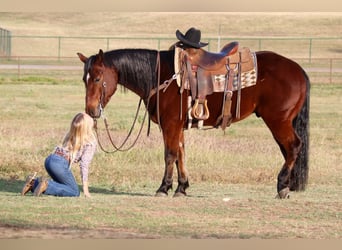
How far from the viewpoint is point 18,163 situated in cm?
1424

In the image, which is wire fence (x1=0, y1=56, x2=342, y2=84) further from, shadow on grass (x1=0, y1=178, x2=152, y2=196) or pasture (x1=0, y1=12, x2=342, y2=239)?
shadow on grass (x1=0, y1=178, x2=152, y2=196)

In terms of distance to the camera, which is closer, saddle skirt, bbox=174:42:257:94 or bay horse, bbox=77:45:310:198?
bay horse, bbox=77:45:310:198

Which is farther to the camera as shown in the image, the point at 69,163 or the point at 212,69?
the point at 212,69

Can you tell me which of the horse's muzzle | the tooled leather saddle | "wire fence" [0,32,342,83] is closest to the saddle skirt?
the tooled leather saddle

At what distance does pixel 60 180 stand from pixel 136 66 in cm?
168

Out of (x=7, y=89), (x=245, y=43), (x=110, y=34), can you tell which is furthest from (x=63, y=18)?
(x=7, y=89)

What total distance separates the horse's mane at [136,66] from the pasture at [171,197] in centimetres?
140

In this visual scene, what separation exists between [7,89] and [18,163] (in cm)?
1646

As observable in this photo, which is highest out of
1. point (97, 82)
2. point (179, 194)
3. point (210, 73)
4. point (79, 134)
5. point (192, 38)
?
point (192, 38)

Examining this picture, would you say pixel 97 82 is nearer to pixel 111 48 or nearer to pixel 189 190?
pixel 189 190

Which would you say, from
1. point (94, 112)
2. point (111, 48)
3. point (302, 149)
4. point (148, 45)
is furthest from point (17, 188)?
point (148, 45)

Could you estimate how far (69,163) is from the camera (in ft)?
37.5

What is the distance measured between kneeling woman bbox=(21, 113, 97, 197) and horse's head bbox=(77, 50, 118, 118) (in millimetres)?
357

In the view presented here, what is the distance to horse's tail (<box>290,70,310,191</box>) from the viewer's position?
40.1 feet
